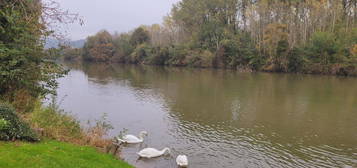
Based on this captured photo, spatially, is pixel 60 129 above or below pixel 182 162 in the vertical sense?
above

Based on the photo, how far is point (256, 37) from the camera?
179ft

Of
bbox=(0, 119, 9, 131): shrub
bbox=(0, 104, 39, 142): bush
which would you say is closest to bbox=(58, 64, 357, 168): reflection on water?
bbox=(0, 104, 39, 142): bush

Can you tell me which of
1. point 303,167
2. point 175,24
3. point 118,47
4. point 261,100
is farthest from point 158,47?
point 303,167

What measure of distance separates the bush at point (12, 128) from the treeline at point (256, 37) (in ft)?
150

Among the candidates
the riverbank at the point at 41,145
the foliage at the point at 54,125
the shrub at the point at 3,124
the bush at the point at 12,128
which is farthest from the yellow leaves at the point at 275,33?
the shrub at the point at 3,124

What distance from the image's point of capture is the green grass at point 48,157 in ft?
16.8

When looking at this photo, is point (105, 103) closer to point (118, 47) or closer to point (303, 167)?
point (303, 167)

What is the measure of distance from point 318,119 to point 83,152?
13.7 metres

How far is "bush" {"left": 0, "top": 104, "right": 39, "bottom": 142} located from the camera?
6070 mm

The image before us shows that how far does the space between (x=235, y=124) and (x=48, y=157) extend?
34.7 ft

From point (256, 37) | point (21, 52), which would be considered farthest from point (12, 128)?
point (256, 37)

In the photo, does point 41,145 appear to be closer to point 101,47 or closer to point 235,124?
point 235,124

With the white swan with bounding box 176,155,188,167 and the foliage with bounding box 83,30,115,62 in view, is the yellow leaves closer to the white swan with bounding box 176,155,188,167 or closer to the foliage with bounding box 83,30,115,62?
the white swan with bounding box 176,155,188,167

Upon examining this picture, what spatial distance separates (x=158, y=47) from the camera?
68938mm
